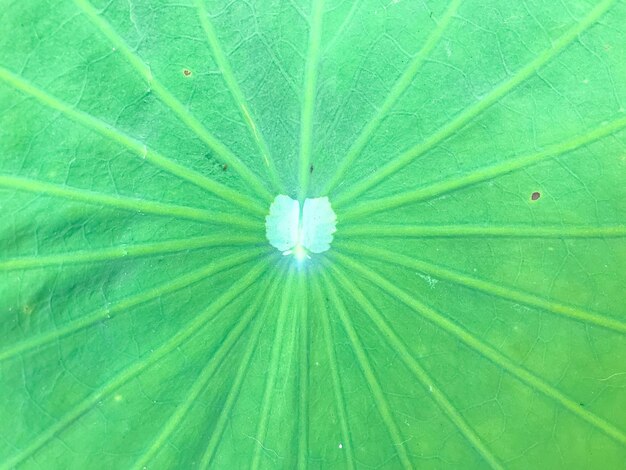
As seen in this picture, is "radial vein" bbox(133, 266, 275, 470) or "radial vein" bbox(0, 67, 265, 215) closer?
"radial vein" bbox(0, 67, 265, 215)

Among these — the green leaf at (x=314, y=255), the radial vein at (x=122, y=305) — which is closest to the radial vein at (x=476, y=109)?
the green leaf at (x=314, y=255)

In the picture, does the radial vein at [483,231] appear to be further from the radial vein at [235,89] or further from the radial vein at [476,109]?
the radial vein at [235,89]

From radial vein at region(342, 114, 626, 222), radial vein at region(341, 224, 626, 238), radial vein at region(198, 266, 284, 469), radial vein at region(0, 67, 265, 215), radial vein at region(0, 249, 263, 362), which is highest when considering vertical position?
radial vein at region(0, 67, 265, 215)

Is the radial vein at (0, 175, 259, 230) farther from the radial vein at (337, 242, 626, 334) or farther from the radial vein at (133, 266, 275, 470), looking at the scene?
the radial vein at (337, 242, 626, 334)

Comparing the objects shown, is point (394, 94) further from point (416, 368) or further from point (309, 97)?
point (416, 368)

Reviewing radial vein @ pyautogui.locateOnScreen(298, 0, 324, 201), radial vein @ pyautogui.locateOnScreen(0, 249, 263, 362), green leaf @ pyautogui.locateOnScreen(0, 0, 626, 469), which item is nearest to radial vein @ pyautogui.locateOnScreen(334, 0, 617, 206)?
green leaf @ pyautogui.locateOnScreen(0, 0, 626, 469)

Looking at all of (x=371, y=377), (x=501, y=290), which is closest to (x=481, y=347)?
(x=501, y=290)
